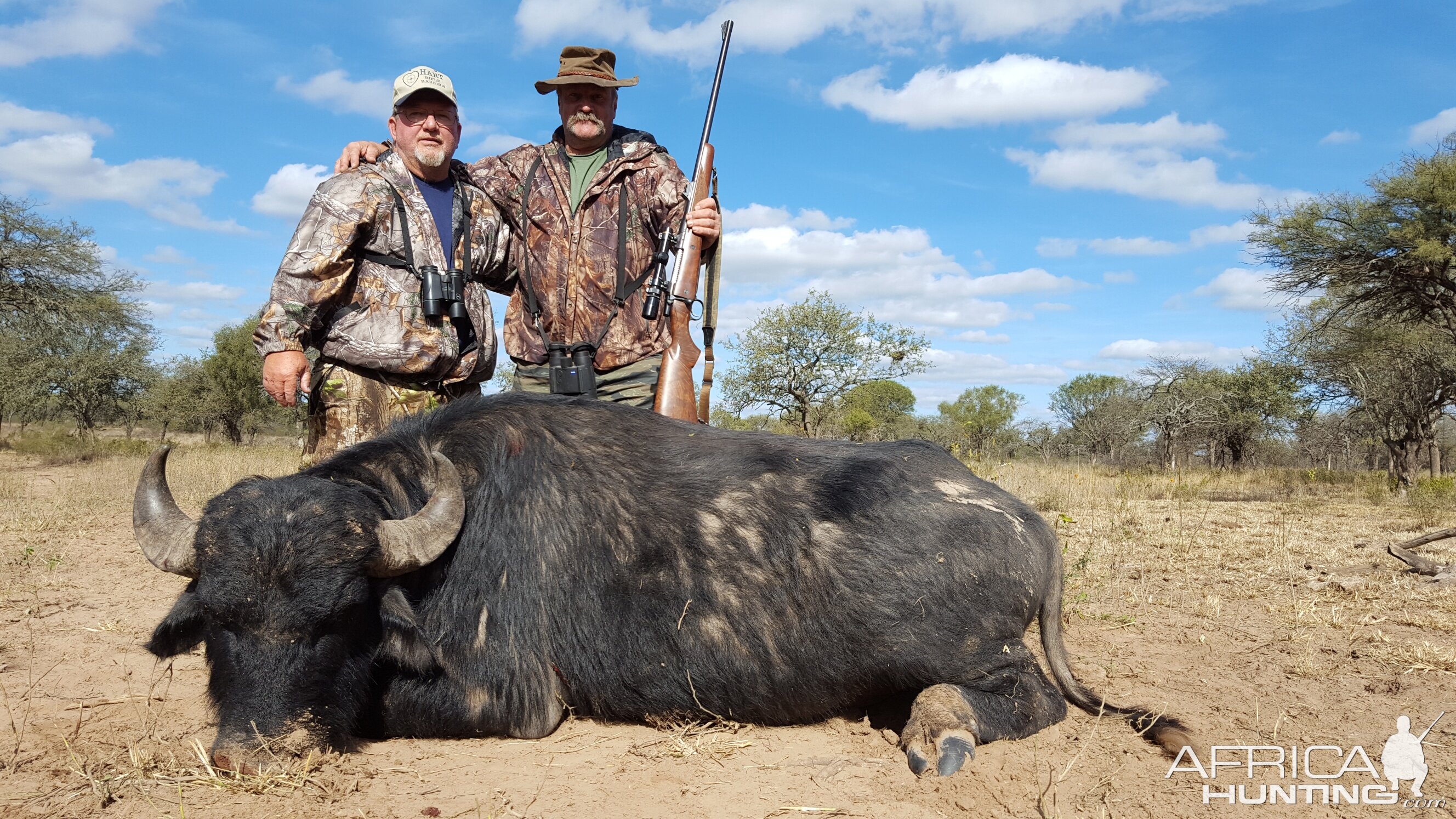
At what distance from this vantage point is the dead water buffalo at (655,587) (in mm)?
3359

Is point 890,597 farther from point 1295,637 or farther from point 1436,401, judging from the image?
point 1436,401

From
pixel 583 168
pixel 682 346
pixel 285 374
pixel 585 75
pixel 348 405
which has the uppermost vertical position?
pixel 585 75

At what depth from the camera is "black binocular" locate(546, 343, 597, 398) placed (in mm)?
5551

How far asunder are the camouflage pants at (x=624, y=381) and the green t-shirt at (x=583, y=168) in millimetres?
1143

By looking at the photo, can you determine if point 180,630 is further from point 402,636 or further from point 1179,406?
point 1179,406

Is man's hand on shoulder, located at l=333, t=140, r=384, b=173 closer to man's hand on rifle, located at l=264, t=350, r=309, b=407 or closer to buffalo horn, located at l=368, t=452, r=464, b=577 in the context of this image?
man's hand on rifle, located at l=264, t=350, r=309, b=407

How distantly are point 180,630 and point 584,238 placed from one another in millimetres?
3260

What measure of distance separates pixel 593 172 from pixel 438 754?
381 centimetres

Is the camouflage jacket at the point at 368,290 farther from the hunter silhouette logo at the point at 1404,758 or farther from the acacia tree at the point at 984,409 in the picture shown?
the acacia tree at the point at 984,409

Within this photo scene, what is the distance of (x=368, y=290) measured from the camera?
4.94 metres

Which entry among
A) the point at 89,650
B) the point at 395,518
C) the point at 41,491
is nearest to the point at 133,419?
the point at 41,491

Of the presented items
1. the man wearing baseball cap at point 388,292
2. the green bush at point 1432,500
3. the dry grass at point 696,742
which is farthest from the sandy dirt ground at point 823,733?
the green bush at point 1432,500

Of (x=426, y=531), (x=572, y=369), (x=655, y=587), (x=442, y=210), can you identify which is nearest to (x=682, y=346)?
(x=572, y=369)

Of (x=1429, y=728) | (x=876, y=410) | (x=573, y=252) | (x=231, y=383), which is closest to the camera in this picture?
(x=1429, y=728)
